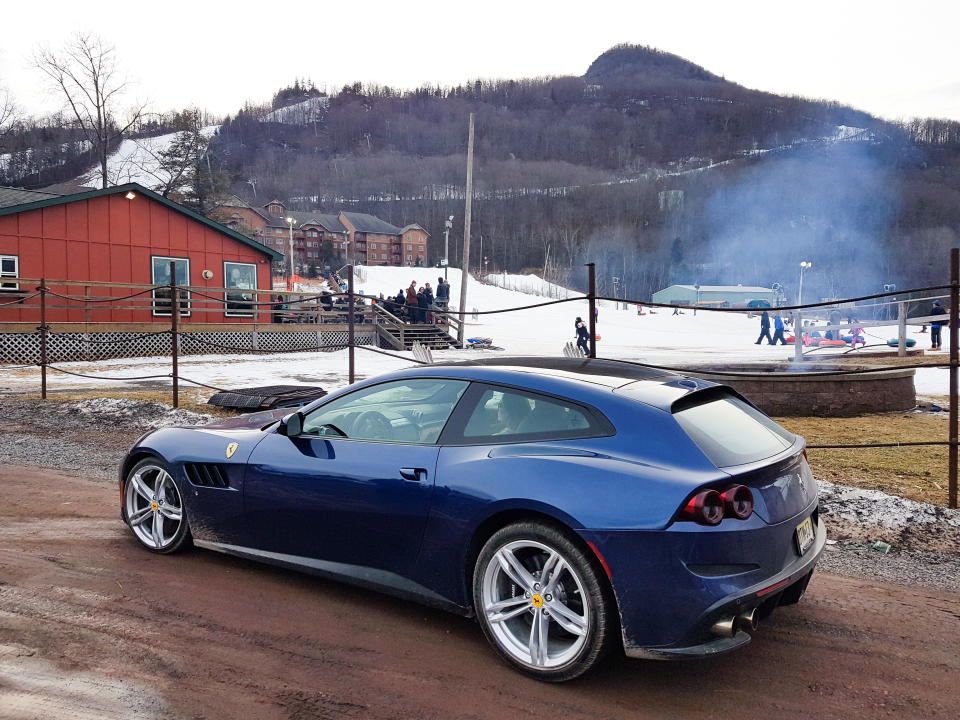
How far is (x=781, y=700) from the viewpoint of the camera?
293 cm

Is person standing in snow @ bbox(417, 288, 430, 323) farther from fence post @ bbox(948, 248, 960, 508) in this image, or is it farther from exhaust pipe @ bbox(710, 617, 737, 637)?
exhaust pipe @ bbox(710, 617, 737, 637)

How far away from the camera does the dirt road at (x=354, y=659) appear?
287cm

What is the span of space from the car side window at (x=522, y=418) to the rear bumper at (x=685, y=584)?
55 centimetres

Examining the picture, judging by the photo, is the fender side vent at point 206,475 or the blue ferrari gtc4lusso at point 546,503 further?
the fender side vent at point 206,475

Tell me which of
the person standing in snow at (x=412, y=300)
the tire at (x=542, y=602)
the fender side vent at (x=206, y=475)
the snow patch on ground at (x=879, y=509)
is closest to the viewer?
the tire at (x=542, y=602)

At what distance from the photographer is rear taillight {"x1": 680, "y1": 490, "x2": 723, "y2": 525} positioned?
2809mm

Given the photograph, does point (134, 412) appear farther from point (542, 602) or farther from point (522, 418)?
point (542, 602)

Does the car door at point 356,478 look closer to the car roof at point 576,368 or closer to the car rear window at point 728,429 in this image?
the car roof at point 576,368

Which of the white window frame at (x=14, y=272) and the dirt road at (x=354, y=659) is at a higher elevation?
the white window frame at (x=14, y=272)

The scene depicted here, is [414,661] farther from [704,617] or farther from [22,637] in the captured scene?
[22,637]

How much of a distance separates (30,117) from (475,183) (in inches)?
3859

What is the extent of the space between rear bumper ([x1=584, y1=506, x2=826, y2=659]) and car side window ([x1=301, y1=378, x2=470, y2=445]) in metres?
1.10

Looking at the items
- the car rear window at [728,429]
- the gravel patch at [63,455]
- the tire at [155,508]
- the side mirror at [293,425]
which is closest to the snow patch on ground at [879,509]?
the car rear window at [728,429]

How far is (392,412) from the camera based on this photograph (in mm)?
3910
